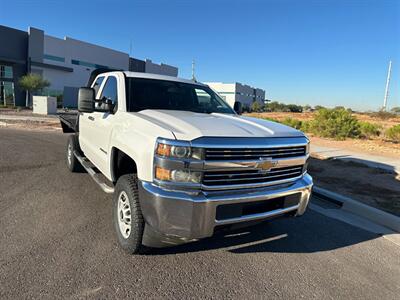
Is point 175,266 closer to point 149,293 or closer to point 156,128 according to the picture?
point 149,293

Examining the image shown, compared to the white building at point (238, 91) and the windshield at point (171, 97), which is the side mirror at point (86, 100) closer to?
the windshield at point (171, 97)

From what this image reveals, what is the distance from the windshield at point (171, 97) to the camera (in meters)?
4.38

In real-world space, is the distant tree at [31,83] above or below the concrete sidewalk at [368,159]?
above

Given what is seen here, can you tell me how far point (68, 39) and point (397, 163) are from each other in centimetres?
4391

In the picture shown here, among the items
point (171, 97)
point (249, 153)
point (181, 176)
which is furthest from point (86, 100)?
point (249, 153)

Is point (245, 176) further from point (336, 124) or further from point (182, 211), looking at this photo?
point (336, 124)

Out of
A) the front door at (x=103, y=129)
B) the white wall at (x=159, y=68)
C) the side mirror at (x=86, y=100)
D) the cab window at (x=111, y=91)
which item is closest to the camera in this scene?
the side mirror at (x=86, y=100)

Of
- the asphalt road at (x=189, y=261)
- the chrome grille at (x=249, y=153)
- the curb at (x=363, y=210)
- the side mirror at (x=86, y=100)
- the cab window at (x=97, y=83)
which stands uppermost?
the cab window at (x=97, y=83)

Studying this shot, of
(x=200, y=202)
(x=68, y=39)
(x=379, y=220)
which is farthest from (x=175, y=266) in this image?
(x=68, y=39)

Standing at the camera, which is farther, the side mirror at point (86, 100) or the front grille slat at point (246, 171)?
the side mirror at point (86, 100)

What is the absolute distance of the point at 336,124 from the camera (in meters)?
17.0

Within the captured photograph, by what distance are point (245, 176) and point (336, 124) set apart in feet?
50.8

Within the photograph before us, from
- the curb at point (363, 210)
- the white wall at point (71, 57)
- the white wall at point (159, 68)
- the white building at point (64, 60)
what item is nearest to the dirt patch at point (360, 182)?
the curb at point (363, 210)

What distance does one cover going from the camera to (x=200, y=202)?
112 inches
